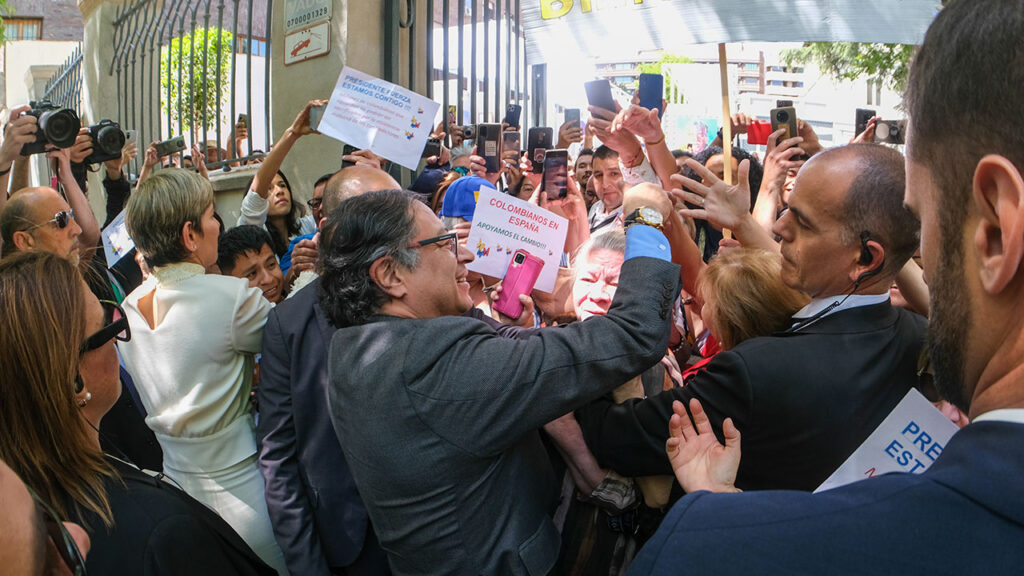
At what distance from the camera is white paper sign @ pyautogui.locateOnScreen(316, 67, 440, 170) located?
12.1ft

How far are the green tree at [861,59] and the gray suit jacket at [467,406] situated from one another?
12.0 meters

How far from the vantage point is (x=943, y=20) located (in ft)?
2.58

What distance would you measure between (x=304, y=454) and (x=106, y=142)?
3.29m

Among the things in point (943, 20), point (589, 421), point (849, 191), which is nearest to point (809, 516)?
point (943, 20)

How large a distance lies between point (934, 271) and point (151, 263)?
253cm

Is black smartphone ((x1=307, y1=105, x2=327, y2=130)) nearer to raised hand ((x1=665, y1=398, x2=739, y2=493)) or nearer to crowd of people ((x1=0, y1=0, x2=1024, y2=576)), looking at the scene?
crowd of people ((x1=0, y1=0, x2=1024, y2=576))

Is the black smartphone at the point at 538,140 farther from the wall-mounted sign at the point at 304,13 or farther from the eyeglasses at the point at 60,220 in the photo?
the eyeglasses at the point at 60,220

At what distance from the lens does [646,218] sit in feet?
6.42

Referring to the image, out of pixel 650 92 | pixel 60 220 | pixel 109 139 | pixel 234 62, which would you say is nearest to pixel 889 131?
pixel 650 92

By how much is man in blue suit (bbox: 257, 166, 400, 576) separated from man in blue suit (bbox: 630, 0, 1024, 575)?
1.57m

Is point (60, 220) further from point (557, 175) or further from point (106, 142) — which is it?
point (557, 175)

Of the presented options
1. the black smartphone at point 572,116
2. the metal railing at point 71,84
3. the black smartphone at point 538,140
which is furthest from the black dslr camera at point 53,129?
the metal railing at point 71,84

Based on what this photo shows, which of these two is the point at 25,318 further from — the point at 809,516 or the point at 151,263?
the point at 809,516

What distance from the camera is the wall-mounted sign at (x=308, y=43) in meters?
4.88
